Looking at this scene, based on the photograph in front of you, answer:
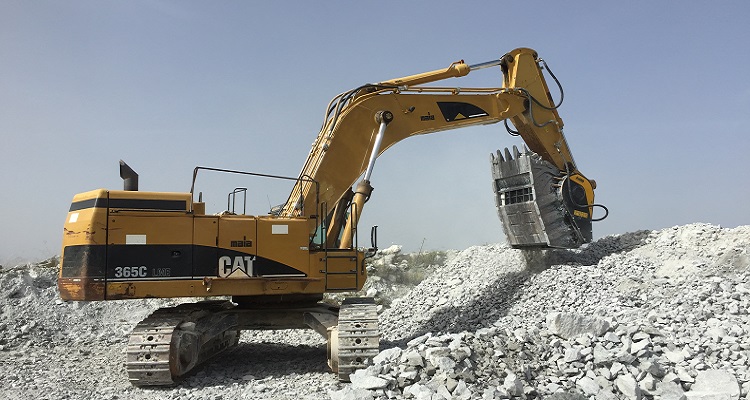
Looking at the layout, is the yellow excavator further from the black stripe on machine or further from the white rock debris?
the white rock debris

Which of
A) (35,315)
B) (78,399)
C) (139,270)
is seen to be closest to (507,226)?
(139,270)

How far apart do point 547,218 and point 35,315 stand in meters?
10.1

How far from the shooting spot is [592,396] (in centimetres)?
600

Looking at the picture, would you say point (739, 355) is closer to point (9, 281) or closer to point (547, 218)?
point (547, 218)

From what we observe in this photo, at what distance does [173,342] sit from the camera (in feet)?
24.7

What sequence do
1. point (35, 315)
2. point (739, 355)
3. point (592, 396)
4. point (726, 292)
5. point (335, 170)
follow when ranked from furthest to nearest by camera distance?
point (35, 315) < point (335, 170) < point (726, 292) < point (739, 355) < point (592, 396)

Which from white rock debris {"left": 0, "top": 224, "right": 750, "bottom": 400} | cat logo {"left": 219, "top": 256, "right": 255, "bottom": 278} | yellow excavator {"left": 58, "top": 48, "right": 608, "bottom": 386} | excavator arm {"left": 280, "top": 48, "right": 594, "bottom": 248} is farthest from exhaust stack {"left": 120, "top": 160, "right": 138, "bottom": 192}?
white rock debris {"left": 0, "top": 224, "right": 750, "bottom": 400}

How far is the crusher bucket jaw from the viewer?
10.6 metres

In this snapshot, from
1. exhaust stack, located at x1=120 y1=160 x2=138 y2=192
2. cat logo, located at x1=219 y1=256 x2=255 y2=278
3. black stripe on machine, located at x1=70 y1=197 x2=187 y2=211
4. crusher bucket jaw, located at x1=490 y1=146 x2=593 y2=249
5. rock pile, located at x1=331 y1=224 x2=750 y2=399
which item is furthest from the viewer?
crusher bucket jaw, located at x1=490 y1=146 x2=593 y2=249

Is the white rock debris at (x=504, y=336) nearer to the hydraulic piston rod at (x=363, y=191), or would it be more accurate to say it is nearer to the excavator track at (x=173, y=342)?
the excavator track at (x=173, y=342)

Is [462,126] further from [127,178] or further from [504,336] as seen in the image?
[127,178]

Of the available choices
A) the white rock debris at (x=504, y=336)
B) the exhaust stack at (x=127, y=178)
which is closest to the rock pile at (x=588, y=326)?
the white rock debris at (x=504, y=336)

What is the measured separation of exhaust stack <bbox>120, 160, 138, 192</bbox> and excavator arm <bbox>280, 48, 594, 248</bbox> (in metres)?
2.12

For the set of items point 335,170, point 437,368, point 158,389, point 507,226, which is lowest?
point 158,389
